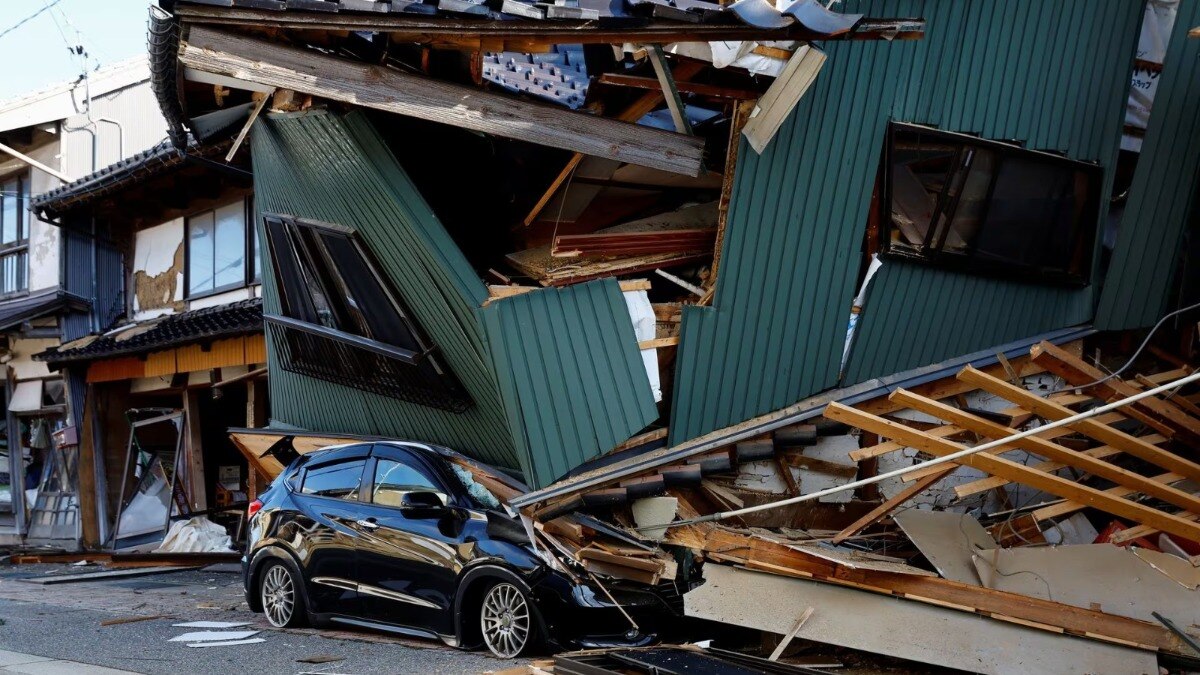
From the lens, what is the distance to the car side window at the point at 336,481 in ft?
30.1

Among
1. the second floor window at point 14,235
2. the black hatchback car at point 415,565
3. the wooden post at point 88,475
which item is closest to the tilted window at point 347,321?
the black hatchback car at point 415,565

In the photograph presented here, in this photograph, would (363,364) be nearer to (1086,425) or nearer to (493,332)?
(493,332)

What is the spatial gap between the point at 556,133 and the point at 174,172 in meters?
10.00

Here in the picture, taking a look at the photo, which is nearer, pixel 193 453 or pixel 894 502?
pixel 894 502

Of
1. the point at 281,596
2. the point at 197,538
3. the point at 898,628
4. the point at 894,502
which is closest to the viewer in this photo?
the point at 898,628

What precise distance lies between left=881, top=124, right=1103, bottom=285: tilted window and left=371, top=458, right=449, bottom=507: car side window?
4.46 metres

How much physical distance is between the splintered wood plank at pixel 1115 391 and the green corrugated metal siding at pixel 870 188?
3.53 ft

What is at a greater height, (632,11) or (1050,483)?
(632,11)

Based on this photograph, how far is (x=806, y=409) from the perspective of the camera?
944cm

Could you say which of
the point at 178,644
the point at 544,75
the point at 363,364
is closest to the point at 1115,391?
the point at 544,75

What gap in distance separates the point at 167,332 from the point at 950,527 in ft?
40.5

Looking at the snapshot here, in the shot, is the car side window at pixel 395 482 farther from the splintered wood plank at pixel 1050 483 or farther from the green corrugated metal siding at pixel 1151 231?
the green corrugated metal siding at pixel 1151 231

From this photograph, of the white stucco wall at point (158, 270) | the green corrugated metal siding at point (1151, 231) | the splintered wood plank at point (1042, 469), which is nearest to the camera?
the splintered wood plank at point (1042, 469)

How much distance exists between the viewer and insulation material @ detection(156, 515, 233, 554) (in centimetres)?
1655
